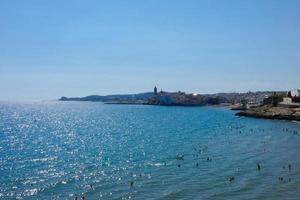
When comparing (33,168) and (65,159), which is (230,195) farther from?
(65,159)

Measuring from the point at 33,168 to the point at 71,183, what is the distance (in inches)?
483

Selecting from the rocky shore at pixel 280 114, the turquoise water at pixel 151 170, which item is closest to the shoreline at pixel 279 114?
the rocky shore at pixel 280 114

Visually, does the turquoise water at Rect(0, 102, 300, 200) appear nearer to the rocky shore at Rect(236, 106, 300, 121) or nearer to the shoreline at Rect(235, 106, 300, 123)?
the shoreline at Rect(235, 106, 300, 123)

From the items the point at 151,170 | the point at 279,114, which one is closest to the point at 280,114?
the point at 279,114

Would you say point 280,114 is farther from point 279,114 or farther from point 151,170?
point 151,170

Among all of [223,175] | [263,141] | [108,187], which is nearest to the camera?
[108,187]

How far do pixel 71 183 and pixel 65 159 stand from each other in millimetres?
20112

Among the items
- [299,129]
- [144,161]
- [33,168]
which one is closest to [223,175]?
[144,161]

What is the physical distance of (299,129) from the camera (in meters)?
119

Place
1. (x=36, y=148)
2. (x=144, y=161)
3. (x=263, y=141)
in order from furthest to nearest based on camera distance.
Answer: (x=263, y=141)
(x=36, y=148)
(x=144, y=161)

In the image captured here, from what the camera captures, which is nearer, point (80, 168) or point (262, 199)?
point (262, 199)

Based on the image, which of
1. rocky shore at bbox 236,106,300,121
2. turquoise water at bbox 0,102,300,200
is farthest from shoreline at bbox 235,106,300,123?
turquoise water at bbox 0,102,300,200

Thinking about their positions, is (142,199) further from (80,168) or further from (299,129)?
(299,129)

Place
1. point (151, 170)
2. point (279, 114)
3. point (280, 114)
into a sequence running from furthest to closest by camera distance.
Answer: point (279, 114)
point (280, 114)
point (151, 170)
